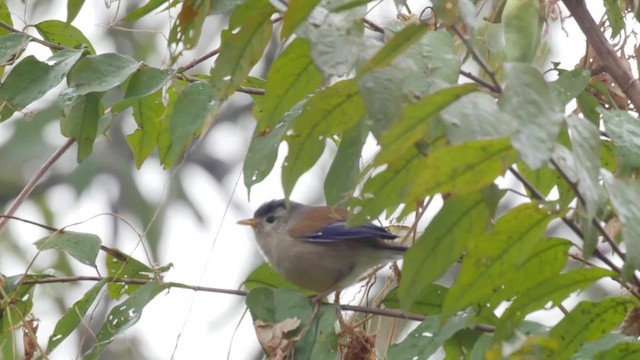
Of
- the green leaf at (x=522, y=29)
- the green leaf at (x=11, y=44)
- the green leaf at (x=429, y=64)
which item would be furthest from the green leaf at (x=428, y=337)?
the green leaf at (x=11, y=44)

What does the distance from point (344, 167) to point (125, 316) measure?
0.71 meters

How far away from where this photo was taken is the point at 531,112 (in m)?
1.56

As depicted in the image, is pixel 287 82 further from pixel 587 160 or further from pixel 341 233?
pixel 341 233

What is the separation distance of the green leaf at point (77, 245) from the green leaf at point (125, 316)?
0.57ft

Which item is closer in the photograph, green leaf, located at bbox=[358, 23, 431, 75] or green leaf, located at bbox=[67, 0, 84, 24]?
green leaf, located at bbox=[358, 23, 431, 75]

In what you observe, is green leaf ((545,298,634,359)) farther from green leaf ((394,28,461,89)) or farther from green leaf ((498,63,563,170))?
green leaf ((498,63,563,170))

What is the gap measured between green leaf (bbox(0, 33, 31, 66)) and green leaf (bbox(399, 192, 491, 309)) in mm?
1391

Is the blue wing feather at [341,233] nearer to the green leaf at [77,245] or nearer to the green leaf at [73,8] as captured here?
the green leaf at [77,245]

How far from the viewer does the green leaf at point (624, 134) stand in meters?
2.16

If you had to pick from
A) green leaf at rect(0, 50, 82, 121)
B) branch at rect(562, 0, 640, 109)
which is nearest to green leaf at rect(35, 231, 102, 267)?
green leaf at rect(0, 50, 82, 121)

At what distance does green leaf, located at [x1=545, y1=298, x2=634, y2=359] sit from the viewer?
2219 mm

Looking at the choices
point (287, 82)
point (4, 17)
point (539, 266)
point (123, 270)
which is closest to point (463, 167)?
point (539, 266)

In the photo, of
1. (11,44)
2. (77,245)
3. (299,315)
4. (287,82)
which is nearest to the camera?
(287,82)

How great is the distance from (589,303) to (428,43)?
0.70 m
